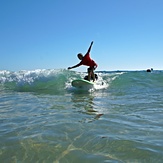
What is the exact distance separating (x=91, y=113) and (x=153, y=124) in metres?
1.64

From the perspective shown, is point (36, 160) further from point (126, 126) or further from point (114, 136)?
point (126, 126)

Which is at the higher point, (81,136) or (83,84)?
(83,84)

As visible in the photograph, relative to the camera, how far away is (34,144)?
355cm

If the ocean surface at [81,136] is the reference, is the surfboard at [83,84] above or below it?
above

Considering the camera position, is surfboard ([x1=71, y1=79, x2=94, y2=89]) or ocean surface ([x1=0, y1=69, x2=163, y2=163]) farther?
surfboard ([x1=71, y1=79, x2=94, y2=89])

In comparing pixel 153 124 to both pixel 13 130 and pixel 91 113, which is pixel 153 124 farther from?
pixel 13 130

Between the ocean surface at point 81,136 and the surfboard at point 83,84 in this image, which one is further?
the surfboard at point 83,84

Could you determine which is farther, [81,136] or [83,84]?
[83,84]

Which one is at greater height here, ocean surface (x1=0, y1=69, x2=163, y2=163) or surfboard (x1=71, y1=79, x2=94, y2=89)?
surfboard (x1=71, y1=79, x2=94, y2=89)

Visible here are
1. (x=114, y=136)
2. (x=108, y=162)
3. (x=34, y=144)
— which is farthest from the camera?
(x=114, y=136)

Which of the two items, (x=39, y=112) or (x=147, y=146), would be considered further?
(x=39, y=112)

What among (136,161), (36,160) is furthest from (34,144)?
(136,161)

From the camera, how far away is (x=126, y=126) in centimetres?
450

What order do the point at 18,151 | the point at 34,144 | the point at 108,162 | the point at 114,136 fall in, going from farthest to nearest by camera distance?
the point at 114,136 → the point at 34,144 → the point at 18,151 → the point at 108,162
